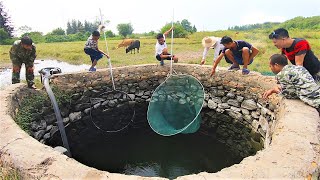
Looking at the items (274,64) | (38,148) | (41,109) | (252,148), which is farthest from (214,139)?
(38,148)

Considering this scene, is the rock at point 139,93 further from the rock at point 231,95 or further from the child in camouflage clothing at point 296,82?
the child in camouflage clothing at point 296,82

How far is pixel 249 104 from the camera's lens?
595 centimetres

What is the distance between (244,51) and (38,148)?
4315mm

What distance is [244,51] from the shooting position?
18.0 feet

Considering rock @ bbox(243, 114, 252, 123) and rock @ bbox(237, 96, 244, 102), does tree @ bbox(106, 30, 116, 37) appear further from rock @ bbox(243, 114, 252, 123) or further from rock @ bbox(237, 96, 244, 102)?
rock @ bbox(243, 114, 252, 123)

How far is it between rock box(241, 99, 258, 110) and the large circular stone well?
0.07 feet

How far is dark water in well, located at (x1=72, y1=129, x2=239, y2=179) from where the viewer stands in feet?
17.9

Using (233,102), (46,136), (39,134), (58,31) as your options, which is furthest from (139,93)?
(58,31)

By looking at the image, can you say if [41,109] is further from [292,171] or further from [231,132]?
[292,171]

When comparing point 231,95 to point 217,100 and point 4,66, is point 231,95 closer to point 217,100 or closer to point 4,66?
point 217,100

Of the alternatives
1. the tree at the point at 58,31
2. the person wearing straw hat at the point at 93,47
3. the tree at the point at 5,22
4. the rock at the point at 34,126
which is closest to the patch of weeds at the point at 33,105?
the rock at the point at 34,126

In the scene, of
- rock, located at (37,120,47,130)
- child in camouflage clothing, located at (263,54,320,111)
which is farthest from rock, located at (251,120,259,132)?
rock, located at (37,120,47,130)

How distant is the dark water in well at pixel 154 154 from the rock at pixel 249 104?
1.07 m

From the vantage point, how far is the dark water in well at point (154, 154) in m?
5.46
